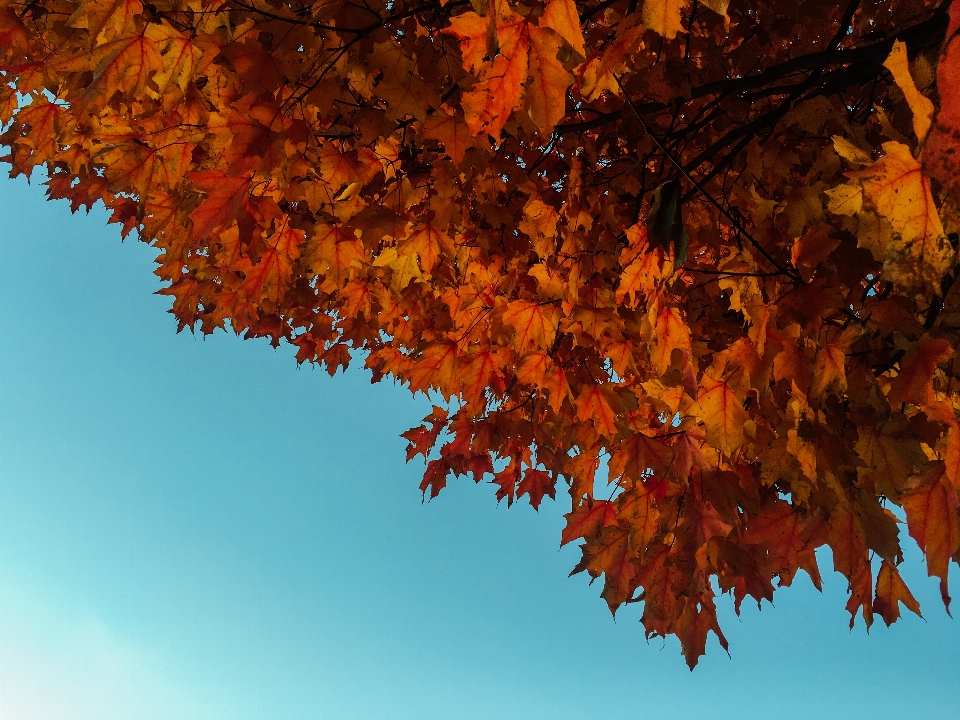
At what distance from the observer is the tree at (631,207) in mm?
1521

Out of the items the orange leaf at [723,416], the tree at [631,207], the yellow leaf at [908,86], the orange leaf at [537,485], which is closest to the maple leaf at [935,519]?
the tree at [631,207]

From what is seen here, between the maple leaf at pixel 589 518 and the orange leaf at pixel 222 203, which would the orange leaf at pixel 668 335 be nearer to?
the maple leaf at pixel 589 518

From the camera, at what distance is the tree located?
152cm

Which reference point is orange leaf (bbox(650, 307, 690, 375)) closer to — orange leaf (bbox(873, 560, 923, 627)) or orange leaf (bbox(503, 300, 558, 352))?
orange leaf (bbox(503, 300, 558, 352))

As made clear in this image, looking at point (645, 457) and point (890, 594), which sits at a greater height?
point (645, 457)

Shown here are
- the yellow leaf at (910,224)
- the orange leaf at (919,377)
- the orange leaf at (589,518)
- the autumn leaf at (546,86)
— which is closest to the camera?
the yellow leaf at (910,224)

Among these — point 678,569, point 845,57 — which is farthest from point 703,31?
point 678,569

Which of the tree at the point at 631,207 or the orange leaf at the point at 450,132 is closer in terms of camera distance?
the tree at the point at 631,207

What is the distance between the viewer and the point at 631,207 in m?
2.95

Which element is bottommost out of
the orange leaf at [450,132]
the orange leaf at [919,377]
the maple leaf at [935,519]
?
the maple leaf at [935,519]

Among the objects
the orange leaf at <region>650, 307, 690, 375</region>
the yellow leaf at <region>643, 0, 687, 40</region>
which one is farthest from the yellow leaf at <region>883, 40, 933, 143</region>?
the orange leaf at <region>650, 307, 690, 375</region>

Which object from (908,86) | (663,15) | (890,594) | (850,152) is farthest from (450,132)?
(890,594)

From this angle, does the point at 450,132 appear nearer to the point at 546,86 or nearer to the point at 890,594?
the point at 546,86

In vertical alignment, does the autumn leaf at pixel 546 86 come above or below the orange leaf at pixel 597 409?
below
